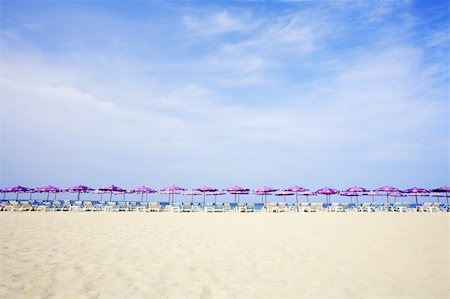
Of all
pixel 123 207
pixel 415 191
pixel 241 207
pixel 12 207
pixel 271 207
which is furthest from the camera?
pixel 415 191

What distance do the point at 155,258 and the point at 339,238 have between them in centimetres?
524

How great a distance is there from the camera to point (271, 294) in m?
3.71

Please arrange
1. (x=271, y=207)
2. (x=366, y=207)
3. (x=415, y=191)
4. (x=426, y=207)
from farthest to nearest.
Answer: (x=415, y=191) → (x=366, y=207) → (x=426, y=207) → (x=271, y=207)

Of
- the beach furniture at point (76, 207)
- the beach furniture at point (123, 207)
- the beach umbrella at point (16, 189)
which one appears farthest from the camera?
the beach umbrella at point (16, 189)

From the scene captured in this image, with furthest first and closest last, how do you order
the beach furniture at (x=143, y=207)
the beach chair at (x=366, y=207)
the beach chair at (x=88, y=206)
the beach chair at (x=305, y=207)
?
the beach chair at (x=366, y=207)
the beach chair at (x=305, y=207)
the beach furniture at (x=143, y=207)
the beach chair at (x=88, y=206)

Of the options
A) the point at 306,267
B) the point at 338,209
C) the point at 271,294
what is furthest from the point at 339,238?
the point at 338,209

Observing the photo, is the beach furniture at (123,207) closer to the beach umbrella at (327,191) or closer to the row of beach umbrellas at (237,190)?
the row of beach umbrellas at (237,190)

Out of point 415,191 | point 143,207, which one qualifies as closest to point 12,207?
point 143,207

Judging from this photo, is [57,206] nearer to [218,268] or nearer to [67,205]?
[67,205]

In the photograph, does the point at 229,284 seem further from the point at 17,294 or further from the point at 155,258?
the point at 17,294

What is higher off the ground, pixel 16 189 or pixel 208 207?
pixel 16 189

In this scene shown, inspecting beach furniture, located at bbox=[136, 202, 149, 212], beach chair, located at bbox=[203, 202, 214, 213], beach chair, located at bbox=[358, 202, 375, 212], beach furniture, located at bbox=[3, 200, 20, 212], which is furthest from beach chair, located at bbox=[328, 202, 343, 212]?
beach furniture, located at bbox=[3, 200, 20, 212]

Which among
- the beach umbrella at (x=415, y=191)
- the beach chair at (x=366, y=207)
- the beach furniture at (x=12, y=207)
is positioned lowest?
the beach chair at (x=366, y=207)

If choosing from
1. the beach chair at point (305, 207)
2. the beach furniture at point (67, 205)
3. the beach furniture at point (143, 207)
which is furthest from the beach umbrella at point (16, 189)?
the beach chair at point (305, 207)
